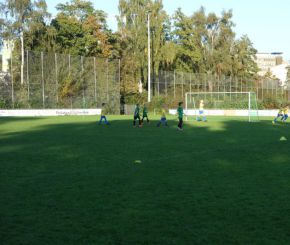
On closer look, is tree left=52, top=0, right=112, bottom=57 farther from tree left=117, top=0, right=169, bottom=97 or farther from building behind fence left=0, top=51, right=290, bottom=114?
building behind fence left=0, top=51, right=290, bottom=114

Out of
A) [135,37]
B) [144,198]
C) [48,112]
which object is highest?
[135,37]

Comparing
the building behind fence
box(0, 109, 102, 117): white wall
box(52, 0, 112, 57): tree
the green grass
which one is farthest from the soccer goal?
the green grass

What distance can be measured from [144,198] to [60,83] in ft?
143

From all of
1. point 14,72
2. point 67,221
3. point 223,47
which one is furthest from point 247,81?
point 67,221

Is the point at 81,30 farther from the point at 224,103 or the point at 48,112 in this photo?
the point at 224,103

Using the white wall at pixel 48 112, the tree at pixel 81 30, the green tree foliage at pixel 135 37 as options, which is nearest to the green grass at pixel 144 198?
the white wall at pixel 48 112

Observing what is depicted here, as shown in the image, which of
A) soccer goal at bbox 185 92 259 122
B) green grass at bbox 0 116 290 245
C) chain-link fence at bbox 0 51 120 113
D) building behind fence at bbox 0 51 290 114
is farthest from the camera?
soccer goal at bbox 185 92 259 122

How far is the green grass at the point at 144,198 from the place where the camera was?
5434 mm

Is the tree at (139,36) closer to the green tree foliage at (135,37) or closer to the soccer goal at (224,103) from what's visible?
the green tree foliage at (135,37)

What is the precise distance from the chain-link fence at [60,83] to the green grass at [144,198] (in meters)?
33.8

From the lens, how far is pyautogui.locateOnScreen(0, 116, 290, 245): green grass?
17.8 ft

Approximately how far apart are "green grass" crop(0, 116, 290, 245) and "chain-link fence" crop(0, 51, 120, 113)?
3375 cm

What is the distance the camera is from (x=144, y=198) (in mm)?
7438

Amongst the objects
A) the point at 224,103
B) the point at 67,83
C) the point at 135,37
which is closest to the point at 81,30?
the point at 135,37
